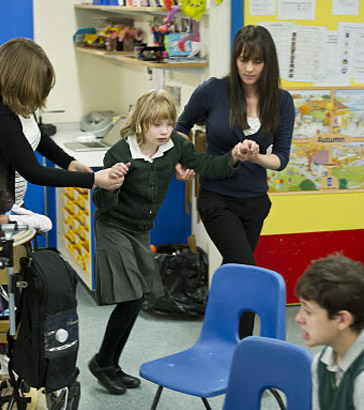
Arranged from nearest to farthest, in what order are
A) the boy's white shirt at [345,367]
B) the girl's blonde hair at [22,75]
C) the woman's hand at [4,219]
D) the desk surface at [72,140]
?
the boy's white shirt at [345,367]
the woman's hand at [4,219]
the girl's blonde hair at [22,75]
the desk surface at [72,140]

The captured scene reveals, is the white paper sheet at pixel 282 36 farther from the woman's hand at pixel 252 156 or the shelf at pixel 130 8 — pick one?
the woman's hand at pixel 252 156

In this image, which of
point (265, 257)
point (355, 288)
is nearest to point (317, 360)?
point (355, 288)

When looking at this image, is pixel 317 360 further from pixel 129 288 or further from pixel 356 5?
pixel 356 5

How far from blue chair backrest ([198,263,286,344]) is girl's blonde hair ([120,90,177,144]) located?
0.69 m

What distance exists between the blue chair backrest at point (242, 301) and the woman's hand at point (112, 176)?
53 cm

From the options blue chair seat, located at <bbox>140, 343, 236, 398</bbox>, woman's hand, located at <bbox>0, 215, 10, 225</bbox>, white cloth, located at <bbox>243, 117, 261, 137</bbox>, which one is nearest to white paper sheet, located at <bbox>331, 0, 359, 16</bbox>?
white cloth, located at <bbox>243, 117, 261, 137</bbox>

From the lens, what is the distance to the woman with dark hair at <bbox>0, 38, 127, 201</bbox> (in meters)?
2.59

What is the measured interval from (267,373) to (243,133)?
142 centimetres

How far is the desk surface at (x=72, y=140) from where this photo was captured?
4.56 meters

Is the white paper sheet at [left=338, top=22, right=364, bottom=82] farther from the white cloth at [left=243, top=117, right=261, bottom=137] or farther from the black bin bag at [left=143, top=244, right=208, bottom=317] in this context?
the black bin bag at [left=143, top=244, right=208, bottom=317]

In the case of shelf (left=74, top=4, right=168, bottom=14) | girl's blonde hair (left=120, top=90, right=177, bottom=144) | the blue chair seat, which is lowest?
the blue chair seat

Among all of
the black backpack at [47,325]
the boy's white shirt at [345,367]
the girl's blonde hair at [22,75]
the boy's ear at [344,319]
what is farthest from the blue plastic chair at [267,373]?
the girl's blonde hair at [22,75]

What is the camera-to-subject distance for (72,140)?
18.1 ft

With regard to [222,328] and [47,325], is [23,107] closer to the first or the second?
[47,325]
